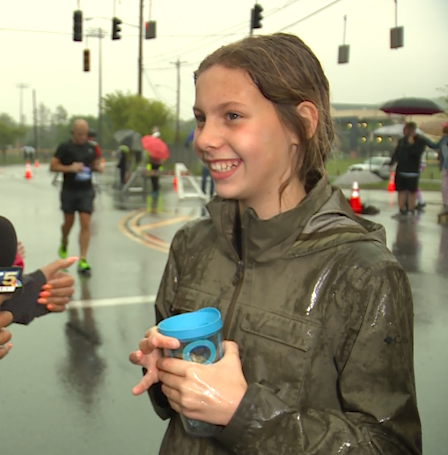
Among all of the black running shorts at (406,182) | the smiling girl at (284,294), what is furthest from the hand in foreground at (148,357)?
the black running shorts at (406,182)

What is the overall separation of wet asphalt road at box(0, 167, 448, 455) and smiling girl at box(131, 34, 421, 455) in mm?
2337

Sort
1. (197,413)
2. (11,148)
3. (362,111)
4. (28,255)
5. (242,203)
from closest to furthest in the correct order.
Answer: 1. (197,413)
2. (242,203)
3. (28,255)
4. (362,111)
5. (11,148)

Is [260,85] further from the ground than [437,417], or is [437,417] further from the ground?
[260,85]

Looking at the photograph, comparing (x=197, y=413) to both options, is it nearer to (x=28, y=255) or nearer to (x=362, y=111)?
(x=28, y=255)

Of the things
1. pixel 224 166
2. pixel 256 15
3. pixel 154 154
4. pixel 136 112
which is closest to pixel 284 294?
pixel 224 166

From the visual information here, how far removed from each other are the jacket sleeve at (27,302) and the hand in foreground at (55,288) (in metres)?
0.02

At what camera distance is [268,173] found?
150 cm

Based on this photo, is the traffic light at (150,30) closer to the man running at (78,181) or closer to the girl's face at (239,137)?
the man running at (78,181)

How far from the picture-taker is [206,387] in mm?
1233

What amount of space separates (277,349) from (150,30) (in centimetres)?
2225

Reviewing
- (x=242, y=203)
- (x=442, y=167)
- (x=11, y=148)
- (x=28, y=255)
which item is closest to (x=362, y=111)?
(x=11, y=148)

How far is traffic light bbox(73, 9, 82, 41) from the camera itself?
72.2ft

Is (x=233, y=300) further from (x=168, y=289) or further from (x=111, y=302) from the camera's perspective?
(x=111, y=302)

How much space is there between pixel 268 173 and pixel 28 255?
27.0ft
